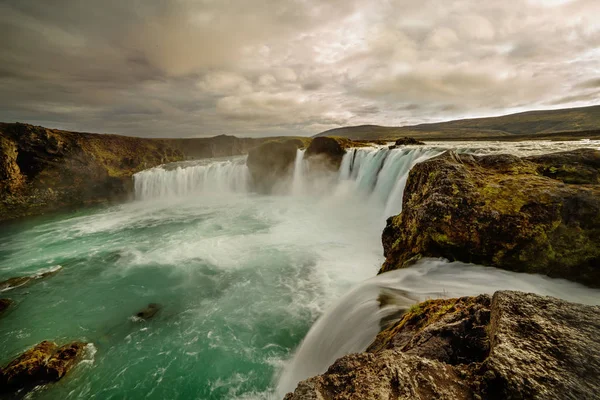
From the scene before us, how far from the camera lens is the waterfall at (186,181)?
4144cm

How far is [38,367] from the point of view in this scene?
7.48m

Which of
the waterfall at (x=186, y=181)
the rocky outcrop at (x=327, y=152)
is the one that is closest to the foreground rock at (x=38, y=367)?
the rocky outcrop at (x=327, y=152)

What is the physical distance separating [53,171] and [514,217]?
5339 cm

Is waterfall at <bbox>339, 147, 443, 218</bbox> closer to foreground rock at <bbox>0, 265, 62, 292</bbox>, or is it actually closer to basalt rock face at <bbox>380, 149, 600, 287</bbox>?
basalt rock face at <bbox>380, 149, 600, 287</bbox>

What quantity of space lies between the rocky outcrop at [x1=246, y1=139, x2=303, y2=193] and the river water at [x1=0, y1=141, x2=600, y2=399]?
1086 centimetres

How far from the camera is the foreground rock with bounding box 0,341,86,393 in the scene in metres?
7.16

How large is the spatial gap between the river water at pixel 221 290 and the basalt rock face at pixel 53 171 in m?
11.1

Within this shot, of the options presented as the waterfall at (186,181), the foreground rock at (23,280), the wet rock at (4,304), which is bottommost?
the foreground rock at (23,280)

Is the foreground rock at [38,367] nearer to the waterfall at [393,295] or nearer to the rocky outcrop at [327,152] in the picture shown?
the waterfall at [393,295]

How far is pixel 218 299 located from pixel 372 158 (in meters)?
18.0

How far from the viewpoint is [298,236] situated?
60.5 feet

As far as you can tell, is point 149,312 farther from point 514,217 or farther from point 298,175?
point 298,175

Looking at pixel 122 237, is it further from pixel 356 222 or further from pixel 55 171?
pixel 55 171

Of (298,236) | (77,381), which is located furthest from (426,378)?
(298,236)
